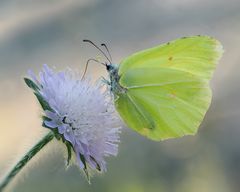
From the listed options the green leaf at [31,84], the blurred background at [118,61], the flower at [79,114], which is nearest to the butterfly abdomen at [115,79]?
the flower at [79,114]

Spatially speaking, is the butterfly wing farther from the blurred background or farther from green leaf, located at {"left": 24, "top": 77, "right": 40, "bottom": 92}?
the blurred background

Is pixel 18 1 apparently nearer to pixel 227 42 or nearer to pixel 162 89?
pixel 227 42

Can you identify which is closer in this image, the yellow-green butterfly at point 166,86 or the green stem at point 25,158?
the green stem at point 25,158

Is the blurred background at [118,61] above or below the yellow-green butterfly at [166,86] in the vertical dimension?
below

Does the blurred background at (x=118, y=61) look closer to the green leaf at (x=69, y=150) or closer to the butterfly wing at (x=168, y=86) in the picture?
the butterfly wing at (x=168, y=86)

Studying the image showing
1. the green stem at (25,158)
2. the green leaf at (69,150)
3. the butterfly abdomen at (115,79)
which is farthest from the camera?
the butterfly abdomen at (115,79)
